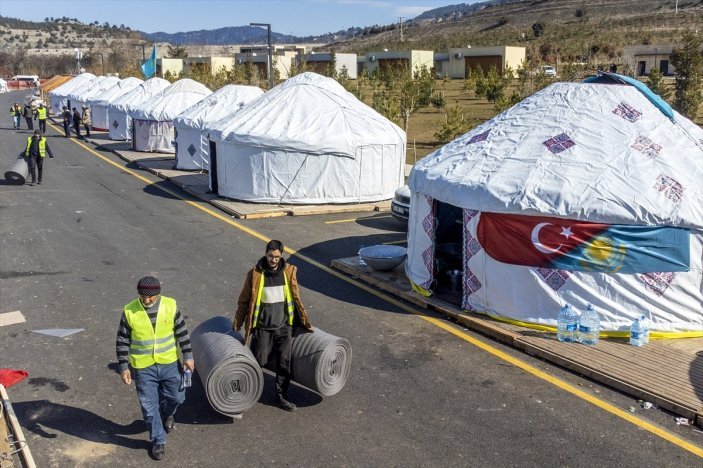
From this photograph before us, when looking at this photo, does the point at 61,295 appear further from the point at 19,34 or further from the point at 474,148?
the point at 19,34

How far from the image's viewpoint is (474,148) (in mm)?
10523

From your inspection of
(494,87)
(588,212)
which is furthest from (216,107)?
(494,87)

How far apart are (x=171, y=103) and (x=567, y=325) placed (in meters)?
23.5

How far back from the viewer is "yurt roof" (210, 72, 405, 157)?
17.8 m

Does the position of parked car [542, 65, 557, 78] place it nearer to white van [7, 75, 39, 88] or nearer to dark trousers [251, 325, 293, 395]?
dark trousers [251, 325, 293, 395]

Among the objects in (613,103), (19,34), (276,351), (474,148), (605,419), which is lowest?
(605,419)

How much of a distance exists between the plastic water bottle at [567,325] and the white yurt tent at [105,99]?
111 ft

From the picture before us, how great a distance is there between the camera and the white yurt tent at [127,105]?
33156mm

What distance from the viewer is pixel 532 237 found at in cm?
909

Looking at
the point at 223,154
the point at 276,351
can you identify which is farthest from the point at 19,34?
the point at 276,351

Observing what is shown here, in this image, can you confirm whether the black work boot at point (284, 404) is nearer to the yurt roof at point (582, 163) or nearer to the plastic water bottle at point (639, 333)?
the yurt roof at point (582, 163)

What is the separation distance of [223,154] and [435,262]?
969cm

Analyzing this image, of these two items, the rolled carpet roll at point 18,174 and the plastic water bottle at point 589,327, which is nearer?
the plastic water bottle at point 589,327

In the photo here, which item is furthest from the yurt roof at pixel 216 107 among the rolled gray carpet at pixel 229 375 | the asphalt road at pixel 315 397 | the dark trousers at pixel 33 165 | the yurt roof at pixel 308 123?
the rolled gray carpet at pixel 229 375
